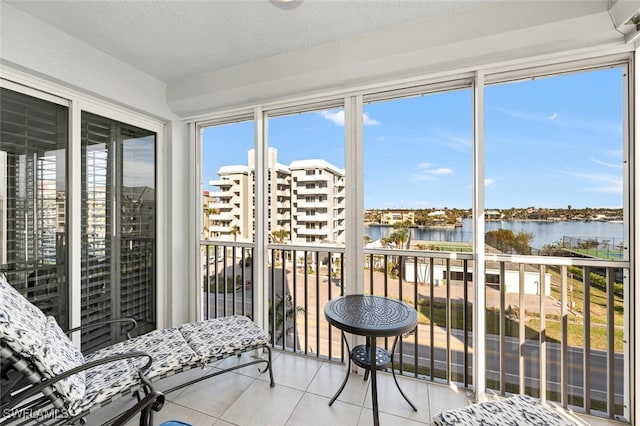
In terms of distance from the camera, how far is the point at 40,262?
1968mm

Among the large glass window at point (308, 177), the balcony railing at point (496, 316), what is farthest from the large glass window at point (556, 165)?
the large glass window at point (308, 177)

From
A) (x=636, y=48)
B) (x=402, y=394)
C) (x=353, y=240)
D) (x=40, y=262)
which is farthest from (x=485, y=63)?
(x=40, y=262)

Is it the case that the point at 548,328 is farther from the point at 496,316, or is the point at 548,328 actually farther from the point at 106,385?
the point at 106,385

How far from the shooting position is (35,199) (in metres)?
1.95

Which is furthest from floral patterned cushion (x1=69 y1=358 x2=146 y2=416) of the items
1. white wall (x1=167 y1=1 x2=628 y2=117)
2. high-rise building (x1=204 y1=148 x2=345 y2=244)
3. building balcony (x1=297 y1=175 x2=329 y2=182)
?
white wall (x1=167 y1=1 x2=628 y2=117)

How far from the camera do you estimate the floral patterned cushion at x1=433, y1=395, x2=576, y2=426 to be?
45.6 inches

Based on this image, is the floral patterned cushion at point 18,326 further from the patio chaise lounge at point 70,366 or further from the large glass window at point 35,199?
the large glass window at point 35,199

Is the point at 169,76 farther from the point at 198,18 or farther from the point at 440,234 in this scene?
the point at 440,234

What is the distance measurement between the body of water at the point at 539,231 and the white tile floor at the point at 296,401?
1.17 meters

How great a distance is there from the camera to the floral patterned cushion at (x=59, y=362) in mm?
1252

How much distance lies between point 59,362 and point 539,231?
119 inches

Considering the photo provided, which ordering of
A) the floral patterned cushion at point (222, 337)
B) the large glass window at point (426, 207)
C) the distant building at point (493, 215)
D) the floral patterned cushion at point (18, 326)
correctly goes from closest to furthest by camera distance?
the floral patterned cushion at point (18, 326) → the floral patterned cushion at point (222, 337) → the distant building at point (493, 215) → the large glass window at point (426, 207)

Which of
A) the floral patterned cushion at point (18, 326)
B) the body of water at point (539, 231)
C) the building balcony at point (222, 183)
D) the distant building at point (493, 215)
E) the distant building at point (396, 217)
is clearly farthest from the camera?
the building balcony at point (222, 183)

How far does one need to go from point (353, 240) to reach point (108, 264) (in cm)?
219
